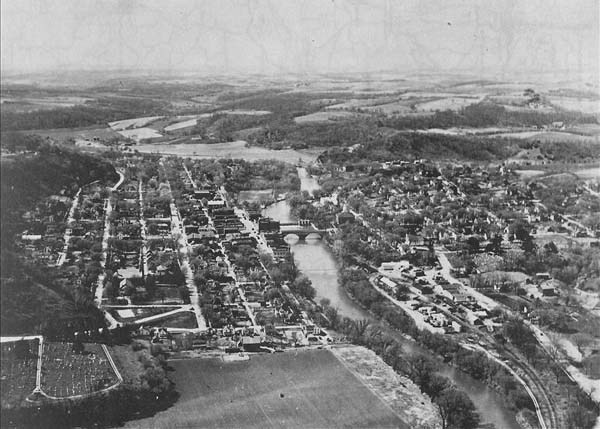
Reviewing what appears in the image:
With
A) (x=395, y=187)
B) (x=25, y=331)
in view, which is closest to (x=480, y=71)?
(x=395, y=187)

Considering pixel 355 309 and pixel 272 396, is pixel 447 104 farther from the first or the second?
pixel 272 396

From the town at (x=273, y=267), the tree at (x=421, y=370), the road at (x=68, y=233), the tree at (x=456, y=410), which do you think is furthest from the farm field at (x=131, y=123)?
the tree at (x=456, y=410)

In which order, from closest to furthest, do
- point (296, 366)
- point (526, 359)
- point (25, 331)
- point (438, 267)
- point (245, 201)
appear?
point (25, 331) < point (296, 366) < point (526, 359) < point (438, 267) < point (245, 201)

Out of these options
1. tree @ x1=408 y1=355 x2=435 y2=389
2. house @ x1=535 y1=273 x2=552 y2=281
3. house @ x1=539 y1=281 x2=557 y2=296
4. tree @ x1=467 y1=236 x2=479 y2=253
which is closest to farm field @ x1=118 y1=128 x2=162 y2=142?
tree @ x1=467 y1=236 x2=479 y2=253

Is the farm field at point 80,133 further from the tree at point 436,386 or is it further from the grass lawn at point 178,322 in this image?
the tree at point 436,386

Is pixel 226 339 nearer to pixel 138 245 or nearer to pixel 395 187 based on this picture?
pixel 138 245

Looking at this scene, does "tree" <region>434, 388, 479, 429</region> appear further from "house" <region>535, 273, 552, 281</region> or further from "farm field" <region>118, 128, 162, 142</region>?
"farm field" <region>118, 128, 162, 142</region>

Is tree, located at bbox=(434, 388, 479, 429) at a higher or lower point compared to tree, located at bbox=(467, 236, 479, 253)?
lower
